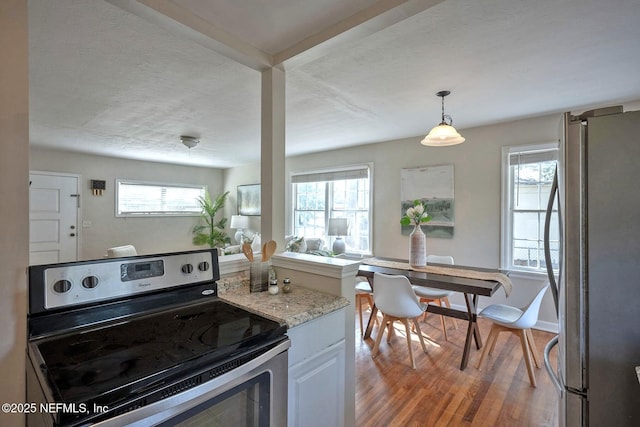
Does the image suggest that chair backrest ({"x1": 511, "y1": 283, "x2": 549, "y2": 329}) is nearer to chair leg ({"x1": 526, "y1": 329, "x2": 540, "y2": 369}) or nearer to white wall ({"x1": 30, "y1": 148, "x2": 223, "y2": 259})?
chair leg ({"x1": 526, "y1": 329, "x2": 540, "y2": 369})

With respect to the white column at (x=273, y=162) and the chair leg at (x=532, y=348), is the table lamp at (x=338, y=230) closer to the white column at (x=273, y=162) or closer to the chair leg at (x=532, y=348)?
the chair leg at (x=532, y=348)

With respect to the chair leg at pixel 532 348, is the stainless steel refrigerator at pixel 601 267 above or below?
above

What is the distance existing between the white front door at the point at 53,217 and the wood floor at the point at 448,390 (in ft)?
18.2

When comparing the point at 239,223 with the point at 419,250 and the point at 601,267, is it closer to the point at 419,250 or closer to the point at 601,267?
the point at 419,250

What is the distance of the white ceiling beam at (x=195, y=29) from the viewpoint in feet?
4.36

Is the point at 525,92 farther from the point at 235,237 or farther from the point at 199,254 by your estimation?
the point at 235,237

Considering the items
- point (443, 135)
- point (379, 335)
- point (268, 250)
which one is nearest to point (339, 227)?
point (379, 335)

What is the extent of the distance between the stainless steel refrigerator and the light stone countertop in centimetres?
91

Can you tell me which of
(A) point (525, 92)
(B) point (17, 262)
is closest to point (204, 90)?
(B) point (17, 262)

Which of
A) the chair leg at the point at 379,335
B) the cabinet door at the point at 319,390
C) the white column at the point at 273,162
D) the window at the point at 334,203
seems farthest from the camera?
the window at the point at 334,203

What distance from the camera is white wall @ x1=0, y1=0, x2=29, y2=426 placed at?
3.00 feet

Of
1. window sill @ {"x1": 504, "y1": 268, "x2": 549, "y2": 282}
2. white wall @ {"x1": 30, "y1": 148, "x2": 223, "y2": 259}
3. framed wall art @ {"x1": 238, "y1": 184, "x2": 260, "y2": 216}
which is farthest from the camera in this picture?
framed wall art @ {"x1": 238, "y1": 184, "x2": 260, "y2": 216}

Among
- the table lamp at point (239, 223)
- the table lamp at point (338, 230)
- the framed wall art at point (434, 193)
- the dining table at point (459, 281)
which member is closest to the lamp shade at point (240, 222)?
the table lamp at point (239, 223)

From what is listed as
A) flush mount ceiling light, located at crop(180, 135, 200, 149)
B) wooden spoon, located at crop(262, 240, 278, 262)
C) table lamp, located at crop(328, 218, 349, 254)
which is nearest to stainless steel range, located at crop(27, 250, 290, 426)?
wooden spoon, located at crop(262, 240, 278, 262)
